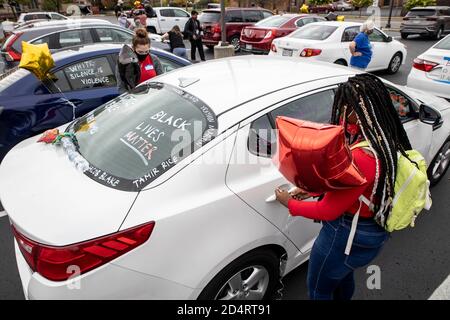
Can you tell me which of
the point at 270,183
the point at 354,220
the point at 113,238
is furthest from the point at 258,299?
the point at 113,238

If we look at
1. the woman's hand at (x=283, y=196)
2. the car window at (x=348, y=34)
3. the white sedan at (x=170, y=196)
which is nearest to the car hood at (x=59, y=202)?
the white sedan at (x=170, y=196)

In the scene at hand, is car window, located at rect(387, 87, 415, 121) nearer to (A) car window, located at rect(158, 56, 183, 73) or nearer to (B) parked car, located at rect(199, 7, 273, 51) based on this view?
(A) car window, located at rect(158, 56, 183, 73)

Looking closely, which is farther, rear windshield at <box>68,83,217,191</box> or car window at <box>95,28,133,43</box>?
car window at <box>95,28,133,43</box>

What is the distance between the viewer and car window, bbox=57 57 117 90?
3979mm

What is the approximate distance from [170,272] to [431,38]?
18969 mm

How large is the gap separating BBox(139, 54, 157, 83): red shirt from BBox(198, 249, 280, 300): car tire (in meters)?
2.83

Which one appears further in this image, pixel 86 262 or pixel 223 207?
pixel 223 207

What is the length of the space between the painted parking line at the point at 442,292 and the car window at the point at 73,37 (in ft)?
26.8

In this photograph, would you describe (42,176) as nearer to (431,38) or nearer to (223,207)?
(223,207)

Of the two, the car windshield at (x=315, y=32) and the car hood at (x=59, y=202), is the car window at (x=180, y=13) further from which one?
the car hood at (x=59, y=202)

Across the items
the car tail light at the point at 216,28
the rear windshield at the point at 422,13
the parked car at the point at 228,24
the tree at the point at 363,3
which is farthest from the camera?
the tree at the point at 363,3

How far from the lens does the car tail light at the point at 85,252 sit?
1.54m

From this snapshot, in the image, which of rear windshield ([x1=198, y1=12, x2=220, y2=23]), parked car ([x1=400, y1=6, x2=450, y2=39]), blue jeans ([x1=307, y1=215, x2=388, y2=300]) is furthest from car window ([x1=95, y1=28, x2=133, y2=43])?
parked car ([x1=400, y1=6, x2=450, y2=39])
